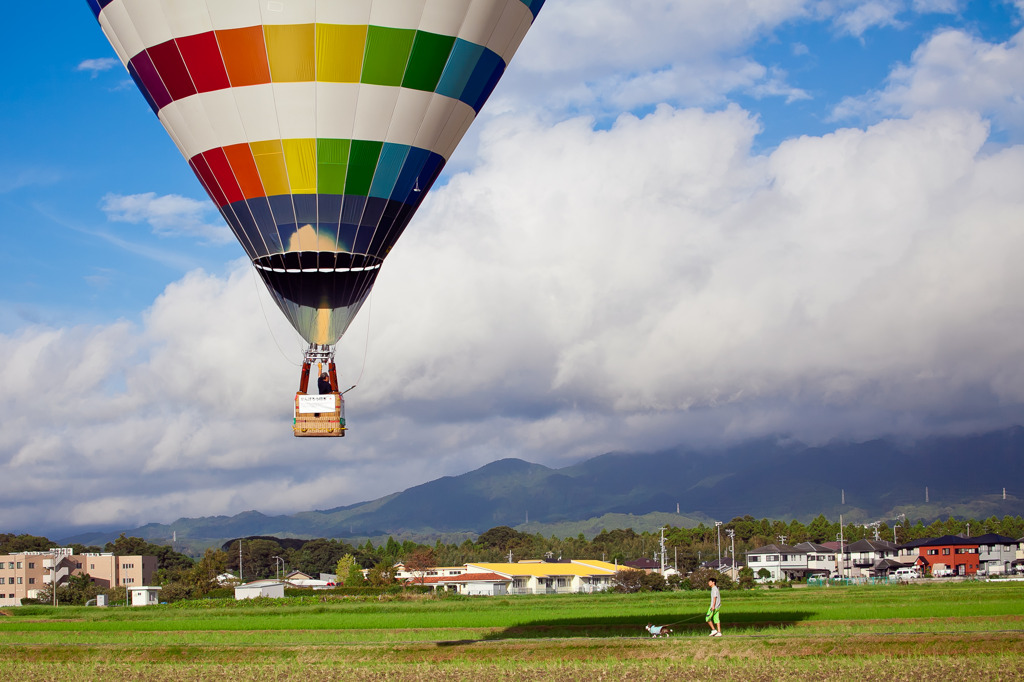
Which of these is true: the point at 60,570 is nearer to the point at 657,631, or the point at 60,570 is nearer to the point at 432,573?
the point at 432,573

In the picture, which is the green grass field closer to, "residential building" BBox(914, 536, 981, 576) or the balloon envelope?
the balloon envelope

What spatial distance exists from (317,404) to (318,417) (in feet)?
0.74

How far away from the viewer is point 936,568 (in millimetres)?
112312

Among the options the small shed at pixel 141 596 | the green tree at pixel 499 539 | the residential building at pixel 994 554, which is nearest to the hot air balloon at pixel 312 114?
the small shed at pixel 141 596

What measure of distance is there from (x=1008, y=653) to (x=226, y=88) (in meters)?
16.8

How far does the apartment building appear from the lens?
10100 centimetres

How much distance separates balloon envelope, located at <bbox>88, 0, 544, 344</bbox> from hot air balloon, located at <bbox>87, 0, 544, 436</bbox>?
25 millimetres

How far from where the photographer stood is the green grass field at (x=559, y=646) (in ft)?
60.2

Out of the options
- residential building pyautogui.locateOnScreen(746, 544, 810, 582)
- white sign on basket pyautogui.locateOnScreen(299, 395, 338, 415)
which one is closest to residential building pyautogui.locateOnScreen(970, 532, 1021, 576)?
residential building pyautogui.locateOnScreen(746, 544, 810, 582)

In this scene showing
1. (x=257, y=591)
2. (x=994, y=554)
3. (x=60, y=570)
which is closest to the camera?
(x=257, y=591)

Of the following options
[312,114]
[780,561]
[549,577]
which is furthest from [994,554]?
[312,114]

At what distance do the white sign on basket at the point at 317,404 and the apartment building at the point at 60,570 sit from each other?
86.4 meters

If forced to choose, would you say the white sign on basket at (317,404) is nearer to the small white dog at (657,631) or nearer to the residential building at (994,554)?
the small white dog at (657,631)

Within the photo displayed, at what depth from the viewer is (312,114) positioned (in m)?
19.0
